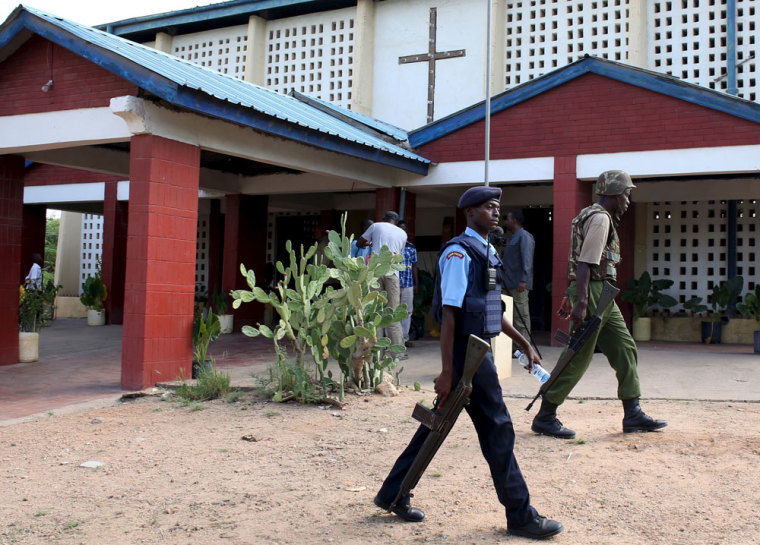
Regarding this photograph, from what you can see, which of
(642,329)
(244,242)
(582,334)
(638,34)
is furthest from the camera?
(244,242)

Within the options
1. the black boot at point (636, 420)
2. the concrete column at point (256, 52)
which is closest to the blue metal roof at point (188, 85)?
the black boot at point (636, 420)

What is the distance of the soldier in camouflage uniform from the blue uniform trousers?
160cm

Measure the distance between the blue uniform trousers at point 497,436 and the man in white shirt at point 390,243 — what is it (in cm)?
423

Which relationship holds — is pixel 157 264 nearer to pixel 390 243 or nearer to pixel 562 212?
pixel 390 243

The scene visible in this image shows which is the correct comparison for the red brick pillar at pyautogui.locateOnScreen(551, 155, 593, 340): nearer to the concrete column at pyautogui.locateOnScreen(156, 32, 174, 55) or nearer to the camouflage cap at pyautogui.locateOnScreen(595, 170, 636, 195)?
the camouflage cap at pyautogui.locateOnScreen(595, 170, 636, 195)

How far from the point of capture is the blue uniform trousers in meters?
3.19

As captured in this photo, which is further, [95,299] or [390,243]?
[95,299]

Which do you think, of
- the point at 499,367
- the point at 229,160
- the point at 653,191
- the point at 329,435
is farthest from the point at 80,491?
the point at 653,191

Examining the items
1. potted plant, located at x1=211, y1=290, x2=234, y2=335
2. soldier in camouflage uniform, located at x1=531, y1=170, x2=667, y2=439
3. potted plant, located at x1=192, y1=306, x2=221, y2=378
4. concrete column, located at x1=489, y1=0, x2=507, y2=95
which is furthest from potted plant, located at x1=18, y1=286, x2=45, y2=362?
concrete column, located at x1=489, y1=0, x2=507, y2=95

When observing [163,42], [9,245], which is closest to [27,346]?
[9,245]

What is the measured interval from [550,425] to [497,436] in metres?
1.79

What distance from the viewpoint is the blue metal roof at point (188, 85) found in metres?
6.48

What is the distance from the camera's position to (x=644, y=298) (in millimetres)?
11008

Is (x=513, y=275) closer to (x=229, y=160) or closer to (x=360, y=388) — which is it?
(x=360, y=388)
